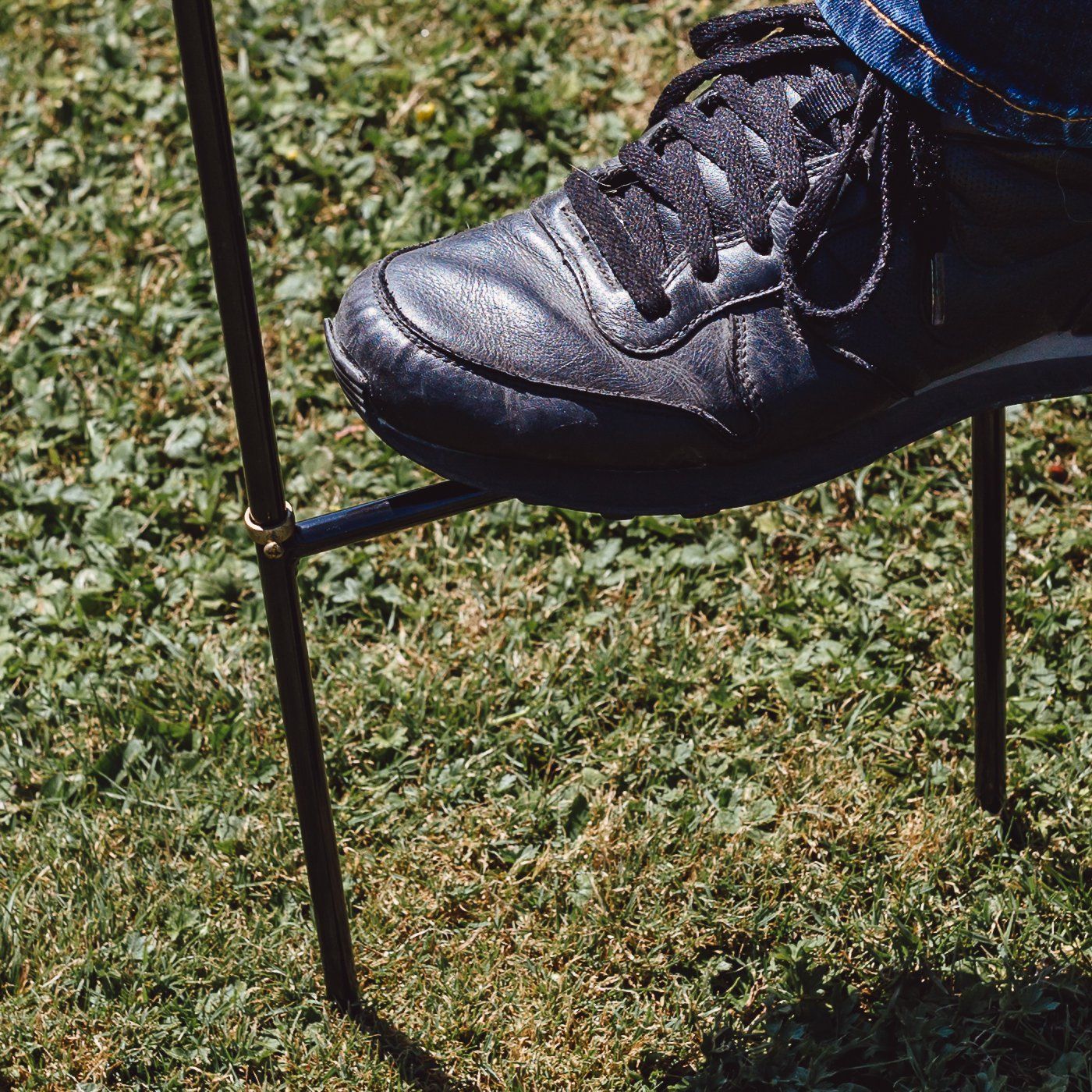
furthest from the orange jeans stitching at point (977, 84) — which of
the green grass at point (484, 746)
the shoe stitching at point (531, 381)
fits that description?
the green grass at point (484, 746)

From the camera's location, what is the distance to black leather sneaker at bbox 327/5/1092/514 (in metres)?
1.17

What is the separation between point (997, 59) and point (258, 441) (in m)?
0.70

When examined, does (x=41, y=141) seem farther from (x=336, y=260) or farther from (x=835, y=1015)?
(x=835, y=1015)

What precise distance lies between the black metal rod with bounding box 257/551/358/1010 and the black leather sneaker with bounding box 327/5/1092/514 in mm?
234

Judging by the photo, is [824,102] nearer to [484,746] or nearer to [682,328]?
[682,328]

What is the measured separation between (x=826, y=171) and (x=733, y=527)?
44.7 inches

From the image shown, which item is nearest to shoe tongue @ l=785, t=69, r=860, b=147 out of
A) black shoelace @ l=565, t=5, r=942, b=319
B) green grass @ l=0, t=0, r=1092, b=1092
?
black shoelace @ l=565, t=5, r=942, b=319

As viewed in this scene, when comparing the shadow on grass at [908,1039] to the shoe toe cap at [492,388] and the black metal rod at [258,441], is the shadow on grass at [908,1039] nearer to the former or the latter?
the black metal rod at [258,441]

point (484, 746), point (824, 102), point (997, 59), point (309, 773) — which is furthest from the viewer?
point (484, 746)

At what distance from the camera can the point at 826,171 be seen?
118cm

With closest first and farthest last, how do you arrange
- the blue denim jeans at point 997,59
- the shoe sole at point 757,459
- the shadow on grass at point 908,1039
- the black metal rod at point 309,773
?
the blue denim jeans at point 997,59, the shoe sole at point 757,459, the black metal rod at point 309,773, the shadow on grass at point 908,1039

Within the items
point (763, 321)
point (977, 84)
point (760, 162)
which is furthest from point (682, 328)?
point (977, 84)

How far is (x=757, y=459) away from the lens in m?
1.20

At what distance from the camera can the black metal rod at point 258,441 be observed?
112 cm
